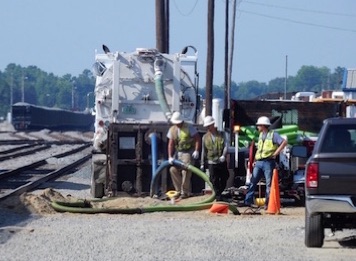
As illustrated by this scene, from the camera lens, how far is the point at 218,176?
21078 mm

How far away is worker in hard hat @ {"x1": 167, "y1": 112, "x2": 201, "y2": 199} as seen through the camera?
853 inches

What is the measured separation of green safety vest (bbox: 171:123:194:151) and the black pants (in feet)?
2.45

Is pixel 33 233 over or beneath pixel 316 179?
beneath

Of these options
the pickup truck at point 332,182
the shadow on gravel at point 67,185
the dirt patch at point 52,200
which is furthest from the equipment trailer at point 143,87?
the pickup truck at point 332,182

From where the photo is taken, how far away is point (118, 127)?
75.0ft

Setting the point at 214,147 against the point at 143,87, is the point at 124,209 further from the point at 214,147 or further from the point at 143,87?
the point at 143,87

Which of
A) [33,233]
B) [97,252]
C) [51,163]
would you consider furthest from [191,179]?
[51,163]

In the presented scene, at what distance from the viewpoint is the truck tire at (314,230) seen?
14.0 meters

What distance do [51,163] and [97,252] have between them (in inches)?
1146

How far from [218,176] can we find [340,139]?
7.29 meters

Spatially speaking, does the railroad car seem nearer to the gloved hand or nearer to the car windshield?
the gloved hand

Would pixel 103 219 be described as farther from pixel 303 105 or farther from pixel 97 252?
pixel 303 105

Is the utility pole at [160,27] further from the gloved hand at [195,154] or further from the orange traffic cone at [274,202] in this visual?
the orange traffic cone at [274,202]

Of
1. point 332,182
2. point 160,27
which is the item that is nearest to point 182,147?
point 332,182
